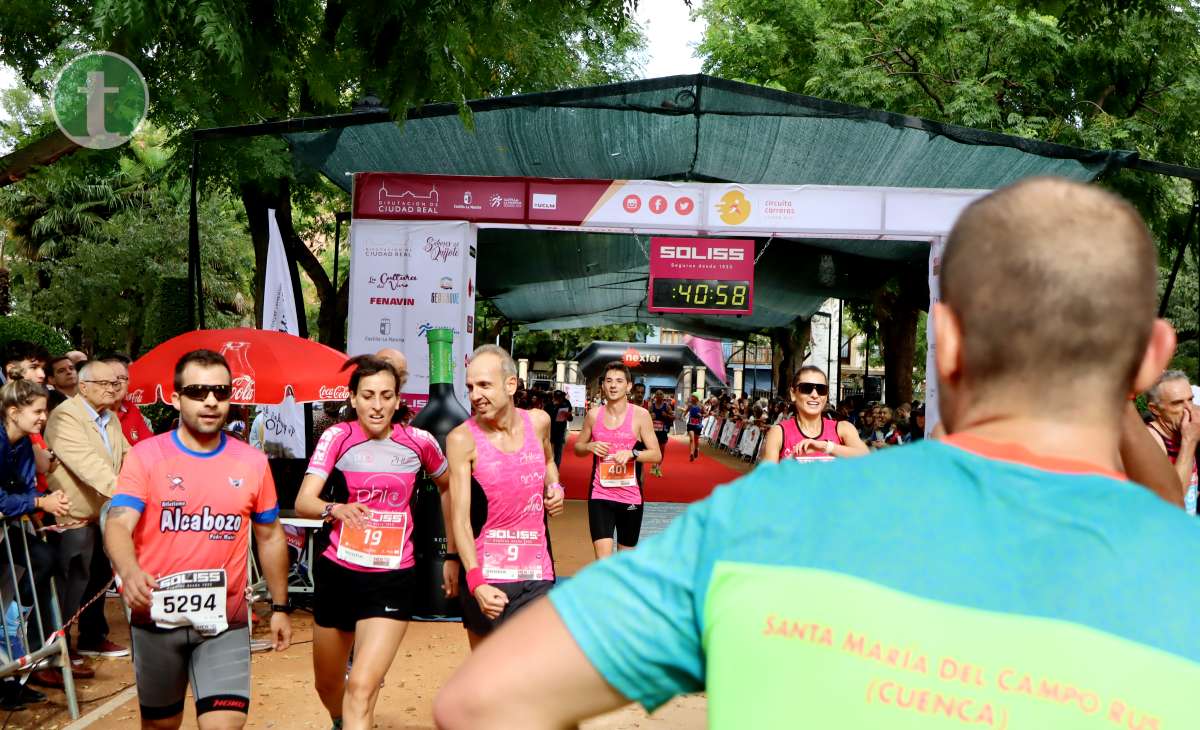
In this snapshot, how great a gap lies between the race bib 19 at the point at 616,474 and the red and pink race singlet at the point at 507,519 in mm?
3653

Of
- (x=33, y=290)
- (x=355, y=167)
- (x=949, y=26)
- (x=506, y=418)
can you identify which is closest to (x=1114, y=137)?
(x=949, y=26)

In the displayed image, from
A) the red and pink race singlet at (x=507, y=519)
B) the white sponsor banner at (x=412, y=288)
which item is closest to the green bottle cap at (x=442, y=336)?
the red and pink race singlet at (x=507, y=519)

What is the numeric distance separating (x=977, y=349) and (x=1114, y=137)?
1849cm

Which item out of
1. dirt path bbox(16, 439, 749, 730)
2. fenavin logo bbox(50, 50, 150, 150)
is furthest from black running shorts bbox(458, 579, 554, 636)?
fenavin logo bbox(50, 50, 150, 150)

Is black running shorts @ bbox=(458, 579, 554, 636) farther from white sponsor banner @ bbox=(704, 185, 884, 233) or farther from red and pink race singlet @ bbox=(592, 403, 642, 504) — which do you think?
white sponsor banner @ bbox=(704, 185, 884, 233)

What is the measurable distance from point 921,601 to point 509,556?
13.5 ft

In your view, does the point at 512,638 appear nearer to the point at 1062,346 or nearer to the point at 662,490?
the point at 1062,346

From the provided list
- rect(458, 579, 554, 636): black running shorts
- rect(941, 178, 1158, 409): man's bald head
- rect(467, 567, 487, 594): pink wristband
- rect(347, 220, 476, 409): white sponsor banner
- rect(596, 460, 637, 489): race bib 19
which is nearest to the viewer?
rect(941, 178, 1158, 409): man's bald head

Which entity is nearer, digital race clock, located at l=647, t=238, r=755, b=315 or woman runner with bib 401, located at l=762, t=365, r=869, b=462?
woman runner with bib 401, located at l=762, t=365, r=869, b=462

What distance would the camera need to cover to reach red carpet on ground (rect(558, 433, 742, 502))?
19.1 m

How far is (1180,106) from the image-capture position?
17906mm

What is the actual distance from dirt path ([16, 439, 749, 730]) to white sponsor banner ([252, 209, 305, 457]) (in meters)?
2.19

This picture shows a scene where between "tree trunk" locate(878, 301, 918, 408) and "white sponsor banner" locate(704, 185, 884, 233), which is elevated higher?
"white sponsor banner" locate(704, 185, 884, 233)

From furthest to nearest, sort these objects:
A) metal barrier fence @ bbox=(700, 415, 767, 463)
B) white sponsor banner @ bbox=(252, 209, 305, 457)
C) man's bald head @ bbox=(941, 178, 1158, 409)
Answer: metal barrier fence @ bbox=(700, 415, 767, 463), white sponsor banner @ bbox=(252, 209, 305, 457), man's bald head @ bbox=(941, 178, 1158, 409)
